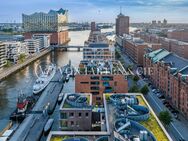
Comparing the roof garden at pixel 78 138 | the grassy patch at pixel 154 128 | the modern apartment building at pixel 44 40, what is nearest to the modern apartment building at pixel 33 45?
the modern apartment building at pixel 44 40

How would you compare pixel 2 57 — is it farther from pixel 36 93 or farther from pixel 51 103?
pixel 51 103

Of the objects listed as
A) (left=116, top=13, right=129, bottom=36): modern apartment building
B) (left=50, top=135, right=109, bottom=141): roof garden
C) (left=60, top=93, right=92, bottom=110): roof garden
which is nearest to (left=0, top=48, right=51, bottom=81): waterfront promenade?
(left=60, top=93, right=92, bottom=110): roof garden

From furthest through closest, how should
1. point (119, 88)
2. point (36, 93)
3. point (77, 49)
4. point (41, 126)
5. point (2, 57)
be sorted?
point (77, 49) → point (2, 57) → point (36, 93) → point (119, 88) → point (41, 126)

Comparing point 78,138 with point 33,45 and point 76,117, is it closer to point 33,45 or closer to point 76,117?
point 76,117

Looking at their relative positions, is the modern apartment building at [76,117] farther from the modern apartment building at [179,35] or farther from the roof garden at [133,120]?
the modern apartment building at [179,35]

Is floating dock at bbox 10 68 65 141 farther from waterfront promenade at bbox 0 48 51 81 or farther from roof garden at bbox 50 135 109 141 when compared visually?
waterfront promenade at bbox 0 48 51 81

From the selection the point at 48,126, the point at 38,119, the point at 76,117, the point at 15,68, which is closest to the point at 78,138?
the point at 76,117

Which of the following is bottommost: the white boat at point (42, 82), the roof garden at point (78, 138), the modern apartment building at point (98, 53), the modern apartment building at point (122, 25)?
the white boat at point (42, 82)

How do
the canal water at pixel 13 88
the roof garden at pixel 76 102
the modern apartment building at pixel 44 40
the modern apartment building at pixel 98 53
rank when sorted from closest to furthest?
the roof garden at pixel 76 102
the canal water at pixel 13 88
the modern apartment building at pixel 98 53
the modern apartment building at pixel 44 40

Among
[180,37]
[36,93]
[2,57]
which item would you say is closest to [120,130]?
[36,93]
